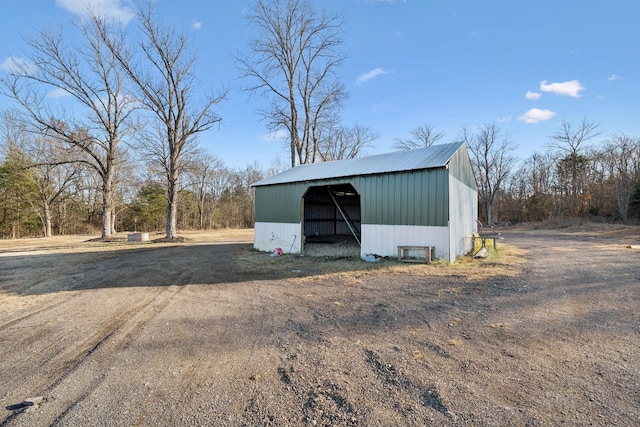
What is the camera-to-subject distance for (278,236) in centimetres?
1208

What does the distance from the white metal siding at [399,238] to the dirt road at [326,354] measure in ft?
7.35

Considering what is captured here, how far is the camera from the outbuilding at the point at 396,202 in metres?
8.40

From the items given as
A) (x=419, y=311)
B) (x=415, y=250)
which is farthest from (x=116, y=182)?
(x=419, y=311)

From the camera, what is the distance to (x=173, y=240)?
17.4 meters

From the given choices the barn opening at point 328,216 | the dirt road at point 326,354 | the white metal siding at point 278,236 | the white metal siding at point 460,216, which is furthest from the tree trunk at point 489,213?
the dirt road at point 326,354

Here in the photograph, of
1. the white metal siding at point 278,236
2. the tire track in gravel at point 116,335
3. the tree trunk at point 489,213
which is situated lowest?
the tire track in gravel at point 116,335

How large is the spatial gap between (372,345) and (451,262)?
5.96 m

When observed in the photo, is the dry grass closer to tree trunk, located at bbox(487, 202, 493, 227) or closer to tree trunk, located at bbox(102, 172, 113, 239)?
tree trunk, located at bbox(102, 172, 113, 239)

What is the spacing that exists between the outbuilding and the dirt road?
270 centimetres

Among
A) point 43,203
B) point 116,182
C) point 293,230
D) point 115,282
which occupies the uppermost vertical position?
point 116,182

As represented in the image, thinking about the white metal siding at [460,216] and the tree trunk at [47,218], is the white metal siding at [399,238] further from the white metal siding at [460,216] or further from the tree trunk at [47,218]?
the tree trunk at [47,218]

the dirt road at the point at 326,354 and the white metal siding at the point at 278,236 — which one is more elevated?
the white metal siding at the point at 278,236

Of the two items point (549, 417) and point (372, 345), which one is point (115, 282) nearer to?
point (372, 345)

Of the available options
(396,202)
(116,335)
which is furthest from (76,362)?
(396,202)
